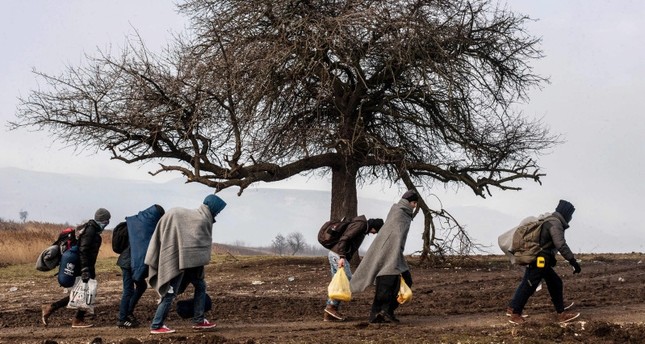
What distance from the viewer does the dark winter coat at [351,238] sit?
1213 cm

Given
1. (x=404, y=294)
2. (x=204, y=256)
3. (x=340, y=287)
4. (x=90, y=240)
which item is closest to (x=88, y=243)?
(x=90, y=240)

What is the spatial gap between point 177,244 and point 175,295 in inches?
29.6

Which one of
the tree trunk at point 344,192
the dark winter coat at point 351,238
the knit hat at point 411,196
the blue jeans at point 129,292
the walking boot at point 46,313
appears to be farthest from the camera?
the tree trunk at point 344,192

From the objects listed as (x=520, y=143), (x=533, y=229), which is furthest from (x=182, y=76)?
(x=533, y=229)

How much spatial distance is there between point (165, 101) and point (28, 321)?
8.51 metres

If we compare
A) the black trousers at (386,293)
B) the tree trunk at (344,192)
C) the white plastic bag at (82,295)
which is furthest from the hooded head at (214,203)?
the tree trunk at (344,192)

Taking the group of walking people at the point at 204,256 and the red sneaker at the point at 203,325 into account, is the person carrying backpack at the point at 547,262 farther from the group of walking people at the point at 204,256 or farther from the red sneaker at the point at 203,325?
the red sneaker at the point at 203,325

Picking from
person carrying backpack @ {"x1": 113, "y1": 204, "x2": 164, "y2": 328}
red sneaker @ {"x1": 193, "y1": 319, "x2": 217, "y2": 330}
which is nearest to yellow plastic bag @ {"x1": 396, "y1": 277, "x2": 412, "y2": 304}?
red sneaker @ {"x1": 193, "y1": 319, "x2": 217, "y2": 330}

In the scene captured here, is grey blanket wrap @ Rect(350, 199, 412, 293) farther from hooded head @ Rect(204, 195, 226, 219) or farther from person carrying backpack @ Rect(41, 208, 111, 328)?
person carrying backpack @ Rect(41, 208, 111, 328)

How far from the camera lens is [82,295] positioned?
12383 millimetres

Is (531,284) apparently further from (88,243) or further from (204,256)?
(88,243)

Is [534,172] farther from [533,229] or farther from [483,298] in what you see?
[533,229]

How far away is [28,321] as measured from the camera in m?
13.7

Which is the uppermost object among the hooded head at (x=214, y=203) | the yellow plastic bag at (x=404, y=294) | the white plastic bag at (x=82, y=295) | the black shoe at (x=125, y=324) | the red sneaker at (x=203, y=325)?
the hooded head at (x=214, y=203)
